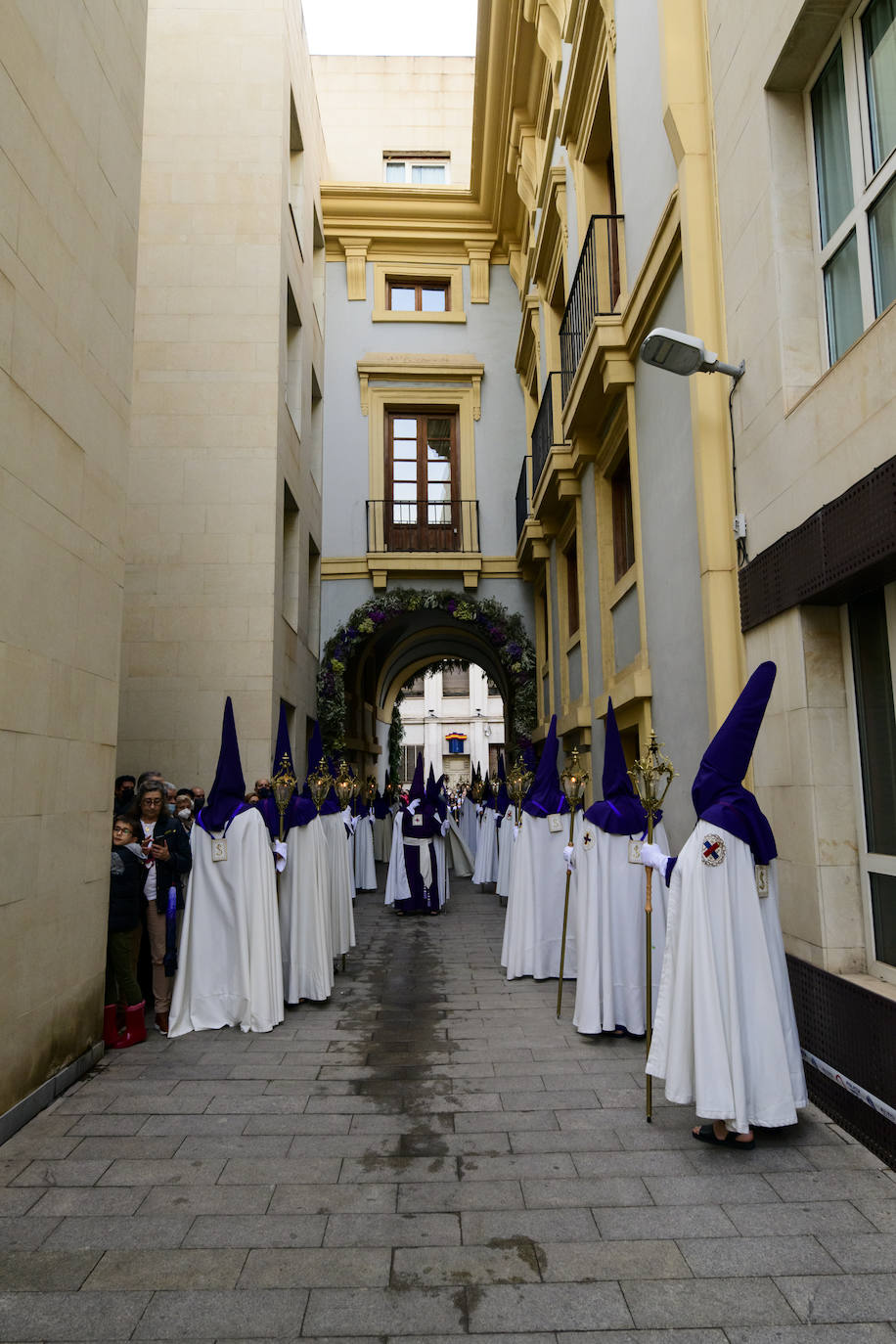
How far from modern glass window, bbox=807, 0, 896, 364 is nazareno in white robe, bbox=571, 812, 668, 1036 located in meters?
3.72

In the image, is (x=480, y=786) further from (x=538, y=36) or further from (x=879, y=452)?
(x=879, y=452)

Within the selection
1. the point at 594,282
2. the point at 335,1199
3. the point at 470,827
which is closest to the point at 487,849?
the point at 470,827

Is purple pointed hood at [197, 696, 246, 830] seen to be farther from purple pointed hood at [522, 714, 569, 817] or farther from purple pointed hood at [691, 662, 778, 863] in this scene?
purple pointed hood at [691, 662, 778, 863]

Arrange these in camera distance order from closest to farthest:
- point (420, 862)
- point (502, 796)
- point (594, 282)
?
point (594, 282) < point (420, 862) < point (502, 796)

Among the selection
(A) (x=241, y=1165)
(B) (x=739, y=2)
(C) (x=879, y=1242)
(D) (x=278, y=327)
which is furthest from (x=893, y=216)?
(D) (x=278, y=327)

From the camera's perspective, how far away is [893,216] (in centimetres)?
473

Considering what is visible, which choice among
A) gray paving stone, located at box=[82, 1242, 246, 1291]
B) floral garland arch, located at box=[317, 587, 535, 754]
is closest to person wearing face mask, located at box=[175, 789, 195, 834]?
gray paving stone, located at box=[82, 1242, 246, 1291]

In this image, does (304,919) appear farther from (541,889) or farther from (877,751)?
(877,751)

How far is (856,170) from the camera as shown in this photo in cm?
514

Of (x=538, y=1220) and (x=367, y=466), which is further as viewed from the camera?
(x=367, y=466)

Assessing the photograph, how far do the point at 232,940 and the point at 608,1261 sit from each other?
14.0ft

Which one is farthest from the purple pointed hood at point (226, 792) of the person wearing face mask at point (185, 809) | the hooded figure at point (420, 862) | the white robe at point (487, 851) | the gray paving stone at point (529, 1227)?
the white robe at point (487, 851)

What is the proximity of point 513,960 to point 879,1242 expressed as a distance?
5.34 meters

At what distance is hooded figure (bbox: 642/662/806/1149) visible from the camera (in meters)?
4.48
